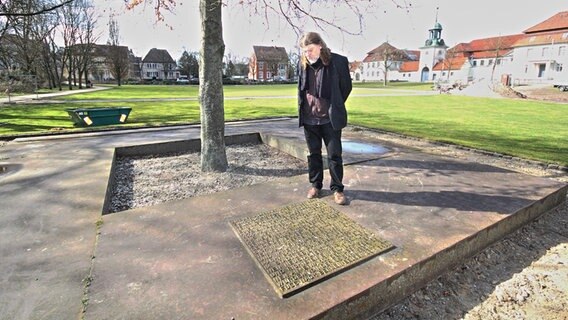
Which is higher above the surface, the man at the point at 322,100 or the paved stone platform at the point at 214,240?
the man at the point at 322,100

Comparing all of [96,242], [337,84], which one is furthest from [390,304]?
[96,242]

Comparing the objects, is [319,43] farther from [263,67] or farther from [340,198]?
[263,67]

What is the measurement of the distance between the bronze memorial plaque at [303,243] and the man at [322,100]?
50 centimetres

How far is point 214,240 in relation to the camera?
9.59 ft

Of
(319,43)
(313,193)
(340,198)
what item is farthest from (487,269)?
(319,43)

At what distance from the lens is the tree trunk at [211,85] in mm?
4949

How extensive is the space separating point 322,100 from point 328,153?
2.08 ft

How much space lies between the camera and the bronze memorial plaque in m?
2.43

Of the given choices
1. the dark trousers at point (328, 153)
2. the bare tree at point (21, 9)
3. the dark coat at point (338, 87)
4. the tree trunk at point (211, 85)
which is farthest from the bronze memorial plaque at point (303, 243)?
the bare tree at point (21, 9)

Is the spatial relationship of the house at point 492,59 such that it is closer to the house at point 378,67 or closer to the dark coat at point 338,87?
the house at point 378,67

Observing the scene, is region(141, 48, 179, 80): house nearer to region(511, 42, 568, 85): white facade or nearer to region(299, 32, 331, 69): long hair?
region(511, 42, 568, 85): white facade

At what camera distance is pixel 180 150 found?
278 inches

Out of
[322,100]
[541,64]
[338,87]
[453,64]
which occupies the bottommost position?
[322,100]

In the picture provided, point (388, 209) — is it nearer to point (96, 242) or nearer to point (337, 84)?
point (337, 84)
